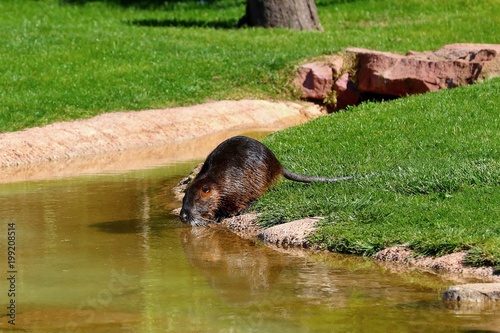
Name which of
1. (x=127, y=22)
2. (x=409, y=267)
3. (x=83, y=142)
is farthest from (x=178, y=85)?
(x=409, y=267)

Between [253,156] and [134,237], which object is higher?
[253,156]

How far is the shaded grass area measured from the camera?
7398 mm

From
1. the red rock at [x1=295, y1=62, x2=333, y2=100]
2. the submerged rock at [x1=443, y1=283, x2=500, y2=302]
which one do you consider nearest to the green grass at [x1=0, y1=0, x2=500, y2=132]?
the red rock at [x1=295, y1=62, x2=333, y2=100]

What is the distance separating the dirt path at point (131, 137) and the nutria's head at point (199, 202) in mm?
3444

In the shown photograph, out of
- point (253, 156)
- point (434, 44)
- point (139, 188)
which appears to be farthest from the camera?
point (434, 44)

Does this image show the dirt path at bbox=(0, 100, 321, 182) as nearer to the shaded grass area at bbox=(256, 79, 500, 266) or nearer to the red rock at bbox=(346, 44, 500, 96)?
the red rock at bbox=(346, 44, 500, 96)

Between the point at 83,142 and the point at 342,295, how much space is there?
7.79m

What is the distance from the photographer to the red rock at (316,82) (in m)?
16.6

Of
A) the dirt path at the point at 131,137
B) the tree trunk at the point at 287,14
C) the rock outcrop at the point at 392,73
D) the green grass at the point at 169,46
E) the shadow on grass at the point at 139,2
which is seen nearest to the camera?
the dirt path at the point at 131,137

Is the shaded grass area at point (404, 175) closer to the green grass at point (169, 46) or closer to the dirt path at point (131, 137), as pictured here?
the dirt path at point (131, 137)

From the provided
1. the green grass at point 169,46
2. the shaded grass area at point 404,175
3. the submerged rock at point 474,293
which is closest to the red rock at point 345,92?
the green grass at point 169,46

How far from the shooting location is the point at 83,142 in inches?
530

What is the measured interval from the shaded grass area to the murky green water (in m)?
0.41

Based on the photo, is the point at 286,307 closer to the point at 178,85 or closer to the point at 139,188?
the point at 139,188
